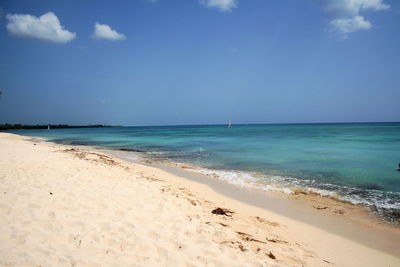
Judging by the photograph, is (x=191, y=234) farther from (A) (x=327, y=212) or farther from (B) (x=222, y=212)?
(A) (x=327, y=212)

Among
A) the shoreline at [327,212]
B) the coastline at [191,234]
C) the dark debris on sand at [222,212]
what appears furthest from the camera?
the dark debris on sand at [222,212]

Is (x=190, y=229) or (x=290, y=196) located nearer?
(x=190, y=229)

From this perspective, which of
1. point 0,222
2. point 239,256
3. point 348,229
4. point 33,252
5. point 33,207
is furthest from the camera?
point 348,229

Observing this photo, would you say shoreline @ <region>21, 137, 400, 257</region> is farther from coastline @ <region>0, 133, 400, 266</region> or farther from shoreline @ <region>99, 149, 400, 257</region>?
coastline @ <region>0, 133, 400, 266</region>

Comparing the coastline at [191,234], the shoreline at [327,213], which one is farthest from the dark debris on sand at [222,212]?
the shoreline at [327,213]

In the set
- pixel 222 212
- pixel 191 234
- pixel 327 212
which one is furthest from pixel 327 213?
pixel 191 234

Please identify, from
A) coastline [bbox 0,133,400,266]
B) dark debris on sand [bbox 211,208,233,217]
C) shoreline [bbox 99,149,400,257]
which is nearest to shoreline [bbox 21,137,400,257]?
shoreline [bbox 99,149,400,257]

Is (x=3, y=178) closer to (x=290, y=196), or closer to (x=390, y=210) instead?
(x=290, y=196)

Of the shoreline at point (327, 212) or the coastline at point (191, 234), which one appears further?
the shoreline at point (327, 212)

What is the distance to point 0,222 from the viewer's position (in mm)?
3979

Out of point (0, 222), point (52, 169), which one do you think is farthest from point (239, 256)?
point (52, 169)

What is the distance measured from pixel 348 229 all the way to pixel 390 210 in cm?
214

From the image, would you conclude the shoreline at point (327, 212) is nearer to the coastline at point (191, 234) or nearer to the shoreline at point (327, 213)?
the shoreline at point (327, 213)

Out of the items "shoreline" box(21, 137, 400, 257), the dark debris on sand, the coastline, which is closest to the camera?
the coastline
